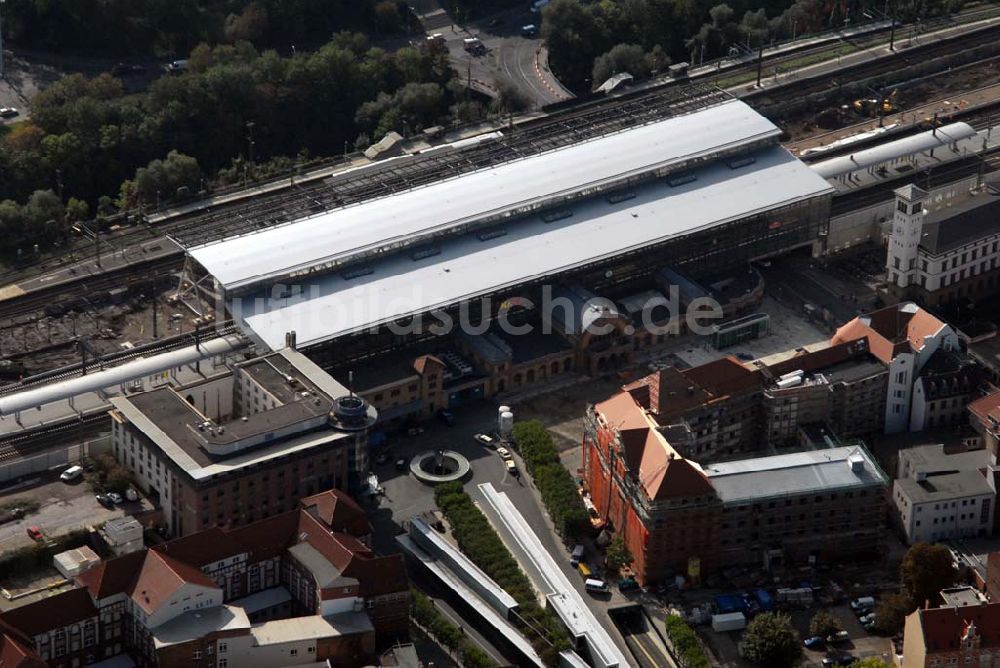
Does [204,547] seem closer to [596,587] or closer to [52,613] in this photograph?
[52,613]

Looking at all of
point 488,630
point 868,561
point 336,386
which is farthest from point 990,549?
point 336,386

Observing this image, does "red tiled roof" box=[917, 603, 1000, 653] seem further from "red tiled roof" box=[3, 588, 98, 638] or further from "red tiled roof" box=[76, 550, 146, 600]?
"red tiled roof" box=[3, 588, 98, 638]

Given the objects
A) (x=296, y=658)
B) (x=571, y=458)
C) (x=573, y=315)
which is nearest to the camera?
(x=296, y=658)

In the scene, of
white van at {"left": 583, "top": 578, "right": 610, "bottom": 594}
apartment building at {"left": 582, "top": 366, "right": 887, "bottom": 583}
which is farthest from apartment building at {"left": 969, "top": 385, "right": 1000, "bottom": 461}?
white van at {"left": 583, "top": 578, "right": 610, "bottom": 594}

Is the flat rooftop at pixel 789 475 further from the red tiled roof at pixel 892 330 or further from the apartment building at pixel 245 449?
the apartment building at pixel 245 449

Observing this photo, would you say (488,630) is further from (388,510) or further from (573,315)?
(573,315)
